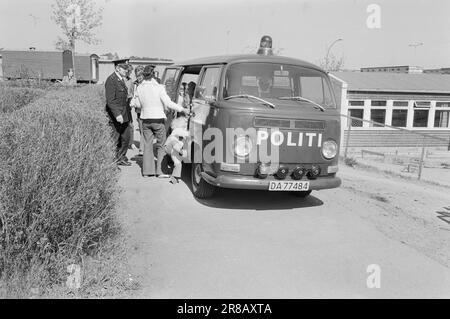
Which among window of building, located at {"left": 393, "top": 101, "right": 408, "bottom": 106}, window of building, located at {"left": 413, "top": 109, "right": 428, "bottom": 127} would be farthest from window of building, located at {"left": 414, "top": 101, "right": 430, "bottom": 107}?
window of building, located at {"left": 393, "top": 101, "right": 408, "bottom": 106}

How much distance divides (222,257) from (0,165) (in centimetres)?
231

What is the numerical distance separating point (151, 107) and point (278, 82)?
232cm

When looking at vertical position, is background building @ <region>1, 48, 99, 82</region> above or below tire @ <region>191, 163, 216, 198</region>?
above

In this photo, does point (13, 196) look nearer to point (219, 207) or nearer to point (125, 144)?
point (219, 207)

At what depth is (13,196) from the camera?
11.6 ft

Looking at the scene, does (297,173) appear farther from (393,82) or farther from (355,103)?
(393,82)

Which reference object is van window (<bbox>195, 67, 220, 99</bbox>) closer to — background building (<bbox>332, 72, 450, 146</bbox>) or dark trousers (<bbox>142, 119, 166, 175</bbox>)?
dark trousers (<bbox>142, 119, 166, 175</bbox>)

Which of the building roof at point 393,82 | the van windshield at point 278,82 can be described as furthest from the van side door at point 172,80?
the building roof at point 393,82

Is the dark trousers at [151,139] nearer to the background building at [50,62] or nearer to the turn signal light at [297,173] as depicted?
the turn signal light at [297,173]

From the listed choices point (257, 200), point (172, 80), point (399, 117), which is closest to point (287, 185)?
point (257, 200)

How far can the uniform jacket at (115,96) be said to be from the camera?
26.6 feet

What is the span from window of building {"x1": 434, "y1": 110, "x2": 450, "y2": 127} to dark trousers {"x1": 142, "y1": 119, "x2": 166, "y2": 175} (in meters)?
→ 26.9

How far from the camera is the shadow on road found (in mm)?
6629

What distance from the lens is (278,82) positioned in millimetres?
6609
